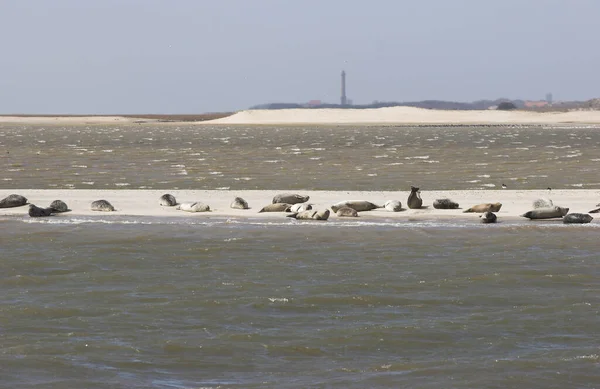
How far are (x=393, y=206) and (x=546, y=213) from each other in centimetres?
327

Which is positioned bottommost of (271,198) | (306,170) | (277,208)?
(306,170)

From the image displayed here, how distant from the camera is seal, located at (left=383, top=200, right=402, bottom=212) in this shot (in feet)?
74.1

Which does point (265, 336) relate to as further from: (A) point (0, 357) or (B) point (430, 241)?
(B) point (430, 241)

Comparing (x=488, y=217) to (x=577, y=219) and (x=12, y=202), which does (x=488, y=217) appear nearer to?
(x=577, y=219)

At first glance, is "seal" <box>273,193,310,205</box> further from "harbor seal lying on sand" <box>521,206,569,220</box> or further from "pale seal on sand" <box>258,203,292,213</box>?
"harbor seal lying on sand" <box>521,206,569,220</box>

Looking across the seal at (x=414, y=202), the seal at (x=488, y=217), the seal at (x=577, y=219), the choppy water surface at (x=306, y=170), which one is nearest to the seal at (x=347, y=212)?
the seal at (x=414, y=202)

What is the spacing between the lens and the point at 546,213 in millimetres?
21172

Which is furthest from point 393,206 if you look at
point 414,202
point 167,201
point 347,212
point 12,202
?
point 12,202

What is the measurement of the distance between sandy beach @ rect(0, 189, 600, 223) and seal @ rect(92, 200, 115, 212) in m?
0.16

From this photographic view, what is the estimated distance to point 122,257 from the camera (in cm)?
1666

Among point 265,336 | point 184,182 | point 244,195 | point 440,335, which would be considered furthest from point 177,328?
point 184,182

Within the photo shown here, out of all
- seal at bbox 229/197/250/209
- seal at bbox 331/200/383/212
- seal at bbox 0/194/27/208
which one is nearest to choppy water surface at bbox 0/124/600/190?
seal at bbox 0/194/27/208

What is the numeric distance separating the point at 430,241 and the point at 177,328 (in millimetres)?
7565

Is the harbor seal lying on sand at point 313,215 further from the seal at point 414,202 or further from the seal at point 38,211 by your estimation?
the seal at point 38,211
